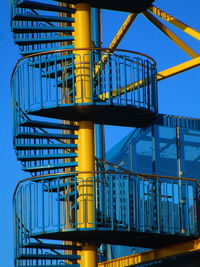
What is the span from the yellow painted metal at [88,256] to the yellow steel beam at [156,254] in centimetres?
141

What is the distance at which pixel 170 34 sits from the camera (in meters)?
25.8

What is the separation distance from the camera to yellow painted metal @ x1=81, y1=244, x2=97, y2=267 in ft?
73.6

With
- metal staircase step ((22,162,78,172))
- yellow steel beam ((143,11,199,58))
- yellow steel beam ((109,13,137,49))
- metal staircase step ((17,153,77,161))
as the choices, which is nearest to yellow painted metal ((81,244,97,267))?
metal staircase step ((22,162,78,172))

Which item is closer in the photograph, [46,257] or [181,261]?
[46,257]

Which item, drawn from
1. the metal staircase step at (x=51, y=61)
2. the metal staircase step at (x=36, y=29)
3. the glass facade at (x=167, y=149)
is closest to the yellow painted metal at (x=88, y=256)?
the glass facade at (x=167, y=149)

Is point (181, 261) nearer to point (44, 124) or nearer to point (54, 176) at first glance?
point (54, 176)

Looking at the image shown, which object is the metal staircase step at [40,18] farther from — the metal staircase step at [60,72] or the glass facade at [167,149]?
the glass facade at [167,149]

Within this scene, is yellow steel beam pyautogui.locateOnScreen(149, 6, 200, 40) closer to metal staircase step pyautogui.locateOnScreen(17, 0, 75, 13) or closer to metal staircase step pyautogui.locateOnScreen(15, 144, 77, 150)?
metal staircase step pyautogui.locateOnScreen(17, 0, 75, 13)

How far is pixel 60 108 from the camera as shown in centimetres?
2206

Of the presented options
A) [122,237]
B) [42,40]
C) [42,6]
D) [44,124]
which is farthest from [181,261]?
[42,6]

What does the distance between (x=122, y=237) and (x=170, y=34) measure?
199 inches

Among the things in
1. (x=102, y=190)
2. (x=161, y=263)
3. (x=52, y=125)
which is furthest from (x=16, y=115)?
(x=161, y=263)

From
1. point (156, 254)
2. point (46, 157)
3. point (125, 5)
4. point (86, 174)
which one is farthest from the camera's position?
point (125, 5)

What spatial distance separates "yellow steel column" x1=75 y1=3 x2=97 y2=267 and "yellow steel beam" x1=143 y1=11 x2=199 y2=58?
9.45 feet
